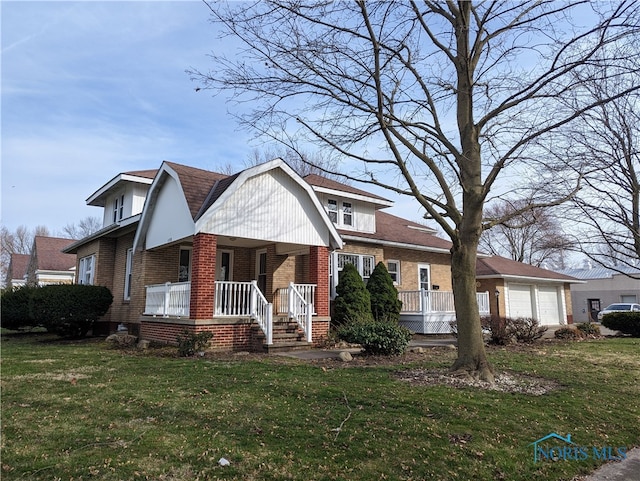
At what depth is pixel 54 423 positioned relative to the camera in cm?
549

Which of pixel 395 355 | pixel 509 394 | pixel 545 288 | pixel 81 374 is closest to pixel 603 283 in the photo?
pixel 545 288

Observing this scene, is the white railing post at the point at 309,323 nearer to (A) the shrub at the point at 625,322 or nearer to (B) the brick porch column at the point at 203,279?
(B) the brick porch column at the point at 203,279

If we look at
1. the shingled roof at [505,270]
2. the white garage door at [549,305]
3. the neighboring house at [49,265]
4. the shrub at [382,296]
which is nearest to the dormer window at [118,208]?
the shrub at [382,296]

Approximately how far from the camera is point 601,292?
4553cm

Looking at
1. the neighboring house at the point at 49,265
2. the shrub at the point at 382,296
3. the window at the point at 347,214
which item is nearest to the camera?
the shrub at the point at 382,296

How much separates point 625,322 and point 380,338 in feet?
55.9

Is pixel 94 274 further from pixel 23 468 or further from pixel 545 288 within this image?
pixel 545 288

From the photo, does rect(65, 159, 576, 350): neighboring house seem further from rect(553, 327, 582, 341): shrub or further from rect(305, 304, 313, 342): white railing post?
rect(553, 327, 582, 341): shrub

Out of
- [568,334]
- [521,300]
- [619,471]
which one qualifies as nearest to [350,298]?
[568,334]

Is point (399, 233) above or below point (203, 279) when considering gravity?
above

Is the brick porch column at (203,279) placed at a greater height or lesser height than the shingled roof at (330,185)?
lesser

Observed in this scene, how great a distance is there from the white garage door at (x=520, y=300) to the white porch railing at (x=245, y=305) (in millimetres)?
18197

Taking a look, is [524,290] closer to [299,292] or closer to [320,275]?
[320,275]

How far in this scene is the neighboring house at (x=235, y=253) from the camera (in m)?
12.8
